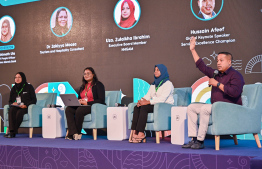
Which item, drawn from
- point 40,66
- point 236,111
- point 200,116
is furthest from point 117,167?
point 40,66

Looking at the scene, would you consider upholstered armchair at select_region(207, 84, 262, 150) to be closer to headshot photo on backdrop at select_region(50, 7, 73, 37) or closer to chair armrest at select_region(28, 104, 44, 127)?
chair armrest at select_region(28, 104, 44, 127)

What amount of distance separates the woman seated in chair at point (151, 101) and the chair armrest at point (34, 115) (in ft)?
6.74

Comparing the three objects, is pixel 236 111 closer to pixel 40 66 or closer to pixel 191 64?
pixel 191 64

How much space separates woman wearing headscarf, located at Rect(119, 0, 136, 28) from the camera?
6.66 m

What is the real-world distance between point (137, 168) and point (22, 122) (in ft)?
10.6

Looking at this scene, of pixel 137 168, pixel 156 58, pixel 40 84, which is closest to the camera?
pixel 137 168

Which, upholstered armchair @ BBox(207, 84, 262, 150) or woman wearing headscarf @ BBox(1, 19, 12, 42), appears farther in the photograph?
woman wearing headscarf @ BBox(1, 19, 12, 42)

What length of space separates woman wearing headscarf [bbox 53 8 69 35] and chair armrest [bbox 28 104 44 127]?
1.81 m

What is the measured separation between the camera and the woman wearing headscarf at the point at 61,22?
291 inches

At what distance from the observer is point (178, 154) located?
11.9ft

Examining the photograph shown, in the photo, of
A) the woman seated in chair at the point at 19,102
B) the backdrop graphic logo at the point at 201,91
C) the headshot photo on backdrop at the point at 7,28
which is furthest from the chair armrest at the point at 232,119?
the headshot photo on backdrop at the point at 7,28

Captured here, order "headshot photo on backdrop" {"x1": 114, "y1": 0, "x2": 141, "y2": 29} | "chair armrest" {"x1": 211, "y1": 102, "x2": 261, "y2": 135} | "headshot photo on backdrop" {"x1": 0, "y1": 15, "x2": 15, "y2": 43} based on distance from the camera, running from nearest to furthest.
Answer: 1. "chair armrest" {"x1": 211, "y1": 102, "x2": 261, "y2": 135}
2. "headshot photo on backdrop" {"x1": 114, "y1": 0, "x2": 141, "y2": 29}
3. "headshot photo on backdrop" {"x1": 0, "y1": 15, "x2": 15, "y2": 43}

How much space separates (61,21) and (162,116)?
3.48m

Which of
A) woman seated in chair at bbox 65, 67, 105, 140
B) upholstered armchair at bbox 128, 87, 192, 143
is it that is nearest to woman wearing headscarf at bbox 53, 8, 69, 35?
woman seated in chair at bbox 65, 67, 105, 140
